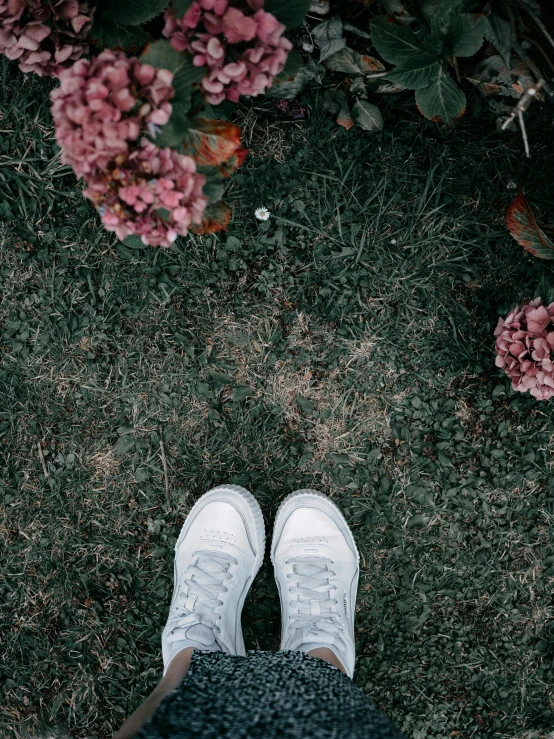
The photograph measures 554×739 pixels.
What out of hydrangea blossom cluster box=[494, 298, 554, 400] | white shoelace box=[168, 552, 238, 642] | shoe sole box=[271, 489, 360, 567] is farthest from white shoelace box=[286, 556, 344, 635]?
hydrangea blossom cluster box=[494, 298, 554, 400]

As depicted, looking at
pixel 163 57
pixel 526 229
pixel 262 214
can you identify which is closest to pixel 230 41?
pixel 163 57

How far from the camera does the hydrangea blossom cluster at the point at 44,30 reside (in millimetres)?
1148

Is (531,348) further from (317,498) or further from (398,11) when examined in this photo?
(398,11)

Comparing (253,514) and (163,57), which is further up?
(163,57)

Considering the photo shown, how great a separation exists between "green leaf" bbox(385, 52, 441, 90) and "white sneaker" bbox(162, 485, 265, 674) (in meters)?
1.43

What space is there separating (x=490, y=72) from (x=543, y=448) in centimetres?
132

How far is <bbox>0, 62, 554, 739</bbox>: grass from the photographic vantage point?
6.54 feet

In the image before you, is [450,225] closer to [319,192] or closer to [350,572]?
[319,192]

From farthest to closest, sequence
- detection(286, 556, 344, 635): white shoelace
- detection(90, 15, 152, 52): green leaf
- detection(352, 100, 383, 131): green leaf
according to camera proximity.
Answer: detection(286, 556, 344, 635): white shoelace, detection(352, 100, 383, 131): green leaf, detection(90, 15, 152, 52): green leaf

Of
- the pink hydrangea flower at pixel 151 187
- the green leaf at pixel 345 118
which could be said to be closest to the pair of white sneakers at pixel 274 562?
the pink hydrangea flower at pixel 151 187

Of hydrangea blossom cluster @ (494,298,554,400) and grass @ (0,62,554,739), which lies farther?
grass @ (0,62,554,739)

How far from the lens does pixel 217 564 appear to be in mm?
2021

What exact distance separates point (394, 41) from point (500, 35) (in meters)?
0.39

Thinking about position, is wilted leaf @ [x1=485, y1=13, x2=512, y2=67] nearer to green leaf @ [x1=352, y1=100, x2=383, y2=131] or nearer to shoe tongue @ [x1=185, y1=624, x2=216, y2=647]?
green leaf @ [x1=352, y1=100, x2=383, y2=131]
